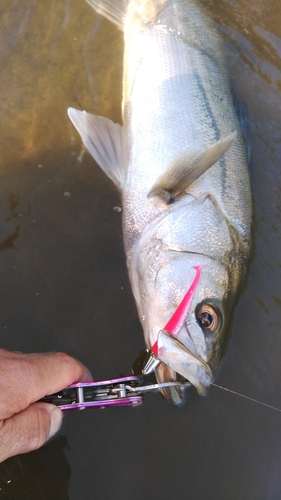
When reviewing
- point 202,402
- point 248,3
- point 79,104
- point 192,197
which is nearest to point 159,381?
point 202,402

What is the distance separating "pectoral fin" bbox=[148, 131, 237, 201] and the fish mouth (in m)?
0.87

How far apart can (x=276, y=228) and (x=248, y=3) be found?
→ 6.74 feet

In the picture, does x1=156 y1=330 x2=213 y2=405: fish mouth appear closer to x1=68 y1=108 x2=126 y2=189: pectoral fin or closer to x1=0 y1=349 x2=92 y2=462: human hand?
x1=0 y1=349 x2=92 y2=462: human hand

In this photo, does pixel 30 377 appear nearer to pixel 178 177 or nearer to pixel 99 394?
pixel 99 394

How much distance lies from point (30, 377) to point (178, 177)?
1372mm

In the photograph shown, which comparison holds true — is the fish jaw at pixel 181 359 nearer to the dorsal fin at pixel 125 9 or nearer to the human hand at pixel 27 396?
the human hand at pixel 27 396

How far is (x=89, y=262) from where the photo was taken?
8.23 feet

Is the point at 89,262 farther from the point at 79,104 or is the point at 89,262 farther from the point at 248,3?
the point at 248,3

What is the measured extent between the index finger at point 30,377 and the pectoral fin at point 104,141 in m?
1.23

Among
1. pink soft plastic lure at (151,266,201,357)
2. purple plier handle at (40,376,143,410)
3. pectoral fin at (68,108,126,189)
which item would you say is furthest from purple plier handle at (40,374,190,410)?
pectoral fin at (68,108,126,189)

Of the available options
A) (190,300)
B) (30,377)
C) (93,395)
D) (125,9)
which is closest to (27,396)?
(30,377)

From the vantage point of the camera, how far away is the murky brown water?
2211mm

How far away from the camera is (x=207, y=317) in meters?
2.05

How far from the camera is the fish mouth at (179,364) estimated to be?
1832mm
